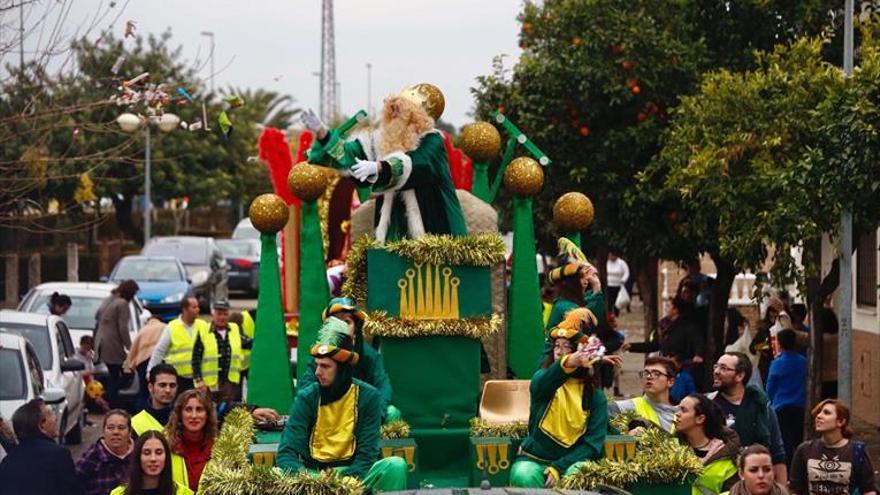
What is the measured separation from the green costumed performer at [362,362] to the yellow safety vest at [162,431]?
2.68 ft

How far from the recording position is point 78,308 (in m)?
24.1

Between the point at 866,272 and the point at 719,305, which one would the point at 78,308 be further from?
the point at 866,272

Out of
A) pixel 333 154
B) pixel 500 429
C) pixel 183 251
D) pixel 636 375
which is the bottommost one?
pixel 636 375

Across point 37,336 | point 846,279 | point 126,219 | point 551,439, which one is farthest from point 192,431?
point 126,219

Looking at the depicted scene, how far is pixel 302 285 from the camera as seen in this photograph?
12617 millimetres

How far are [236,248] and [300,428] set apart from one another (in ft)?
113

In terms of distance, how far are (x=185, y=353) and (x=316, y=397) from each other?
703cm

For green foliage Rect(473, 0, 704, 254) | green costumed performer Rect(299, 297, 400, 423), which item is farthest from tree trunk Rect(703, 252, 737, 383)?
green costumed performer Rect(299, 297, 400, 423)

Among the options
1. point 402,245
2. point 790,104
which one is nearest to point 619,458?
point 402,245

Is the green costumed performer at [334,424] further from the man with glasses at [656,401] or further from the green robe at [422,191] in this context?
the green robe at [422,191]

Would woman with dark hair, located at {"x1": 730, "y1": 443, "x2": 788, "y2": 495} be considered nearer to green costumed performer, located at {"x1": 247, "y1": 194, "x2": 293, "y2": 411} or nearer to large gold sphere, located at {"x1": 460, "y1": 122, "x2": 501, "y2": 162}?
green costumed performer, located at {"x1": 247, "y1": 194, "x2": 293, "y2": 411}

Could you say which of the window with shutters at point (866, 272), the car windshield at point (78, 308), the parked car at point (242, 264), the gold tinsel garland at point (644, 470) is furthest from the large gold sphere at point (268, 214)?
the parked car at point (242, 264)

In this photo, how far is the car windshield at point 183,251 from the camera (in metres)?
37.4

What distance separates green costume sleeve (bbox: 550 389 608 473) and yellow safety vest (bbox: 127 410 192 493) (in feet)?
6.83
